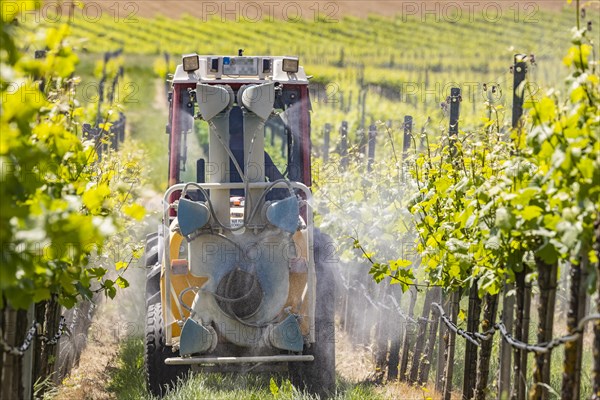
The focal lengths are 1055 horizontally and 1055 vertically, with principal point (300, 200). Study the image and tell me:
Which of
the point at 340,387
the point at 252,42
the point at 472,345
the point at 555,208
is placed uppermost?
the point at 252,42

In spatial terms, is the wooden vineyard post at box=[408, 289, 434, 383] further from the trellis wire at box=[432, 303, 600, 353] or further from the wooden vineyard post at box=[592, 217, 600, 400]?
the wooden vineyard post at box=[592, 217, 600, 400]

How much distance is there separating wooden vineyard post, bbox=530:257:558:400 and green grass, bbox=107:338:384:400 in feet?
7.25

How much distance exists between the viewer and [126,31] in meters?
61.9

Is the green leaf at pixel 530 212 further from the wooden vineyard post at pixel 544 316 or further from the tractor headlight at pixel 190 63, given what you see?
the tractor headlight at pixel 190 63

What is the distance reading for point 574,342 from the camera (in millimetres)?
4598

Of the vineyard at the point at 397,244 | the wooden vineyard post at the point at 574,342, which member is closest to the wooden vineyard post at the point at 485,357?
the vineyard at the point at 397,244

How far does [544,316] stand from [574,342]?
1.60 feet

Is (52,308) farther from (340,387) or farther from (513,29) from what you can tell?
(513,29)

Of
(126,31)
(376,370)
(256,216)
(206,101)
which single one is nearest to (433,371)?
(376,370)

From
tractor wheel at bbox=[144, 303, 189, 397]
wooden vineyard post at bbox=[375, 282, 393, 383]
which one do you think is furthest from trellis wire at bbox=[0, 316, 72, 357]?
wooden vineyard post at bbox=[375, 282, 393, 383]

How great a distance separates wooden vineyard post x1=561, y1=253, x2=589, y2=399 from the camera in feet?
15.1

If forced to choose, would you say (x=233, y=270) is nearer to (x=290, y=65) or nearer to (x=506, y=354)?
(x=290, y=65)

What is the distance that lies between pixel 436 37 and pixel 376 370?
53.4 meters

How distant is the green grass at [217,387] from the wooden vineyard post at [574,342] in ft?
8.59
